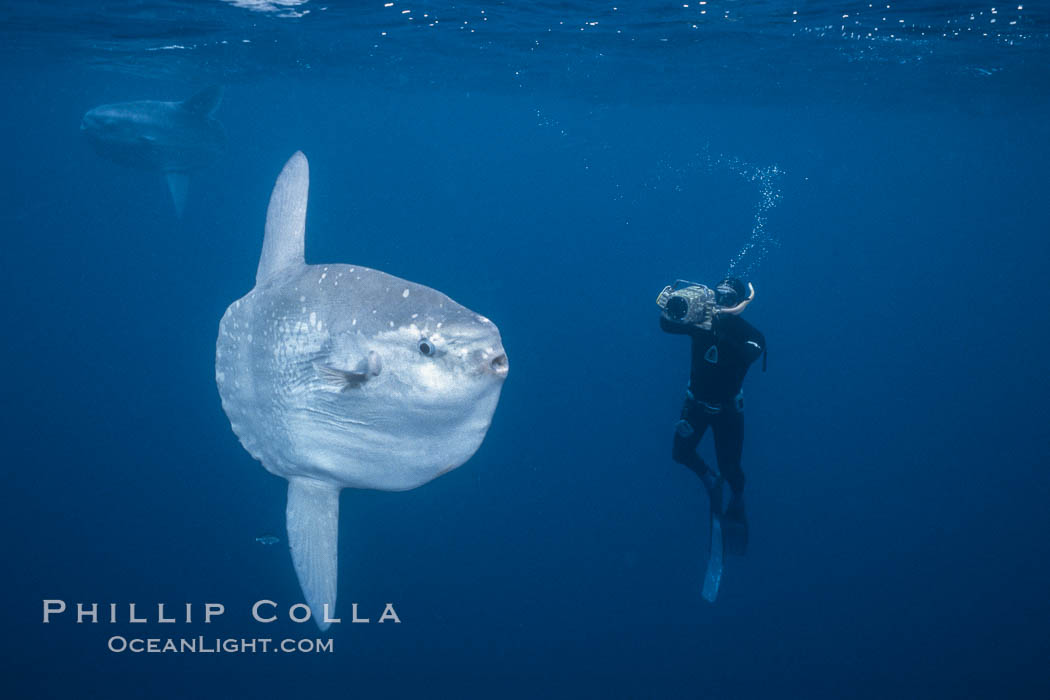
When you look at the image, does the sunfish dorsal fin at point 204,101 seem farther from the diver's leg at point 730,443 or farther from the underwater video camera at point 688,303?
the diver's leg at point 730,443

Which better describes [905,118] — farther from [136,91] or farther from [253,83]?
[136,91]

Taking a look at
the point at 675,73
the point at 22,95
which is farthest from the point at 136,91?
the point at 675,73

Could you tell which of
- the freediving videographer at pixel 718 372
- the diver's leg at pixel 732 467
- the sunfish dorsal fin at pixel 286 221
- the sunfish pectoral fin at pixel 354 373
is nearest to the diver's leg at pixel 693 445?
the freediving videographer at pixel 718 372

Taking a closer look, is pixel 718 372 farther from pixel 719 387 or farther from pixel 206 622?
pixel 206 622

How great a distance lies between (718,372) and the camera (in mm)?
5852

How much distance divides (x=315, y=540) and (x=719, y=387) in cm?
435

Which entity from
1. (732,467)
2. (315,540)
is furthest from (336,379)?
(732,467)

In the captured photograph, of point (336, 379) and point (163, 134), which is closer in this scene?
point (336, 379)

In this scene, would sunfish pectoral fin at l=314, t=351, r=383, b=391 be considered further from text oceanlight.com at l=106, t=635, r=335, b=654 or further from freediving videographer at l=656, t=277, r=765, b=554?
text oceanlight.com at l=106, t=635, r=335, b=654

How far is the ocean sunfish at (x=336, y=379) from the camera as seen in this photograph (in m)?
1.96

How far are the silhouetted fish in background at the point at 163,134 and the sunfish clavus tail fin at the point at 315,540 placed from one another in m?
11.6

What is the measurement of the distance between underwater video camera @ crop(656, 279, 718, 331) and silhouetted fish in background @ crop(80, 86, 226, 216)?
10.7m

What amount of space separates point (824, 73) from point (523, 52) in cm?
897

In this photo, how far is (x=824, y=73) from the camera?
1795cm
